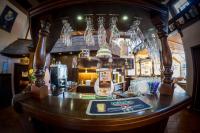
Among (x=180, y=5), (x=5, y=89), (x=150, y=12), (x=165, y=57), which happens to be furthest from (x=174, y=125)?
(x=5, y=89)

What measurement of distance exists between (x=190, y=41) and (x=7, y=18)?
6.72 m

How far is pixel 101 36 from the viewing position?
1806mm

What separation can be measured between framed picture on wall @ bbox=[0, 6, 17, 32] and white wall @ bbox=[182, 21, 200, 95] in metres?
6.47

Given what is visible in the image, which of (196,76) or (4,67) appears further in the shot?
(4,67)

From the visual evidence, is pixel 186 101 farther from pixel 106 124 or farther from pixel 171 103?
pixel 106 124

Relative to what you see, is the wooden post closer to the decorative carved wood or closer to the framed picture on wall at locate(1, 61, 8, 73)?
the decorative carved wood

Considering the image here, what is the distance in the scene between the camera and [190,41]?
4410 millimetres

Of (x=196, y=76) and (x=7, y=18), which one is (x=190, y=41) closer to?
(x=196, y=76)

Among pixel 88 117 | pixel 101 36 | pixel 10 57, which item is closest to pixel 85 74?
pixel 10 57

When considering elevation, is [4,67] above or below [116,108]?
above

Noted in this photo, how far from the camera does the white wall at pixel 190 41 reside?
13.5 ft

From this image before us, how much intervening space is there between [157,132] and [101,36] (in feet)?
4.01

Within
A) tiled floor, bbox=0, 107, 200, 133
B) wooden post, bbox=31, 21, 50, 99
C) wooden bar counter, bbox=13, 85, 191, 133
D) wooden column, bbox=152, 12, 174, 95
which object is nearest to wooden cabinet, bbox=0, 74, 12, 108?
tiled floor, bbox=0, 107, 200, 133

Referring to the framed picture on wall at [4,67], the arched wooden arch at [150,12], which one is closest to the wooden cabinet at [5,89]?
the framed picture on wall at [4,67]
